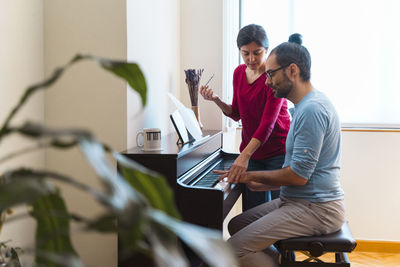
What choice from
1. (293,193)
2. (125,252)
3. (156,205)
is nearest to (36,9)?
(293,193)

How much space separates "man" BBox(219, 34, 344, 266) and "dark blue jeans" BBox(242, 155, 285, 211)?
0.64 metres

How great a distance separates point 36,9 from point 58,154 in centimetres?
66

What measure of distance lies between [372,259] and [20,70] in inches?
118

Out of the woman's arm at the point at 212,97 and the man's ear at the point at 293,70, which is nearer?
the man's ear at the point at 293,70

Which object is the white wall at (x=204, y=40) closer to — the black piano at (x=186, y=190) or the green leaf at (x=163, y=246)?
the black piano at (x=186, y=190)

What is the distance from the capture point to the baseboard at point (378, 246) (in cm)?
381

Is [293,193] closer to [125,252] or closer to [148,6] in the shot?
[148,6]

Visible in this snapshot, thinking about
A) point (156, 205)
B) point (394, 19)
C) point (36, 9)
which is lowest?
point (156, 205)

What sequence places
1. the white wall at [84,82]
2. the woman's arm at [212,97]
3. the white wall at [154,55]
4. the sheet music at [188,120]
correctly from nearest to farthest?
the white wall at [84,82] → the white wall at [154,55] → the sheet music at [188,120] → the woman's arm at [212,97]

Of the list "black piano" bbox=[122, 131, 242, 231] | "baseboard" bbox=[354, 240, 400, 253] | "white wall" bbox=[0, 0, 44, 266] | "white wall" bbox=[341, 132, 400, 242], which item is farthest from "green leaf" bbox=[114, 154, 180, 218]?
"baseboard" bbox=[354, 240, 400, 253]

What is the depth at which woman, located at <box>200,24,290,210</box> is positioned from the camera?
256 cm

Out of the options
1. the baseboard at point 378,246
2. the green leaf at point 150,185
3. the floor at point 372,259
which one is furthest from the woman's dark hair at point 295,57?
the baseboard at point 378,246

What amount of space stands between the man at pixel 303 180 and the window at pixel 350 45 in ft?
6.22

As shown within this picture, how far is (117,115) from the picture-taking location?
218 cm
